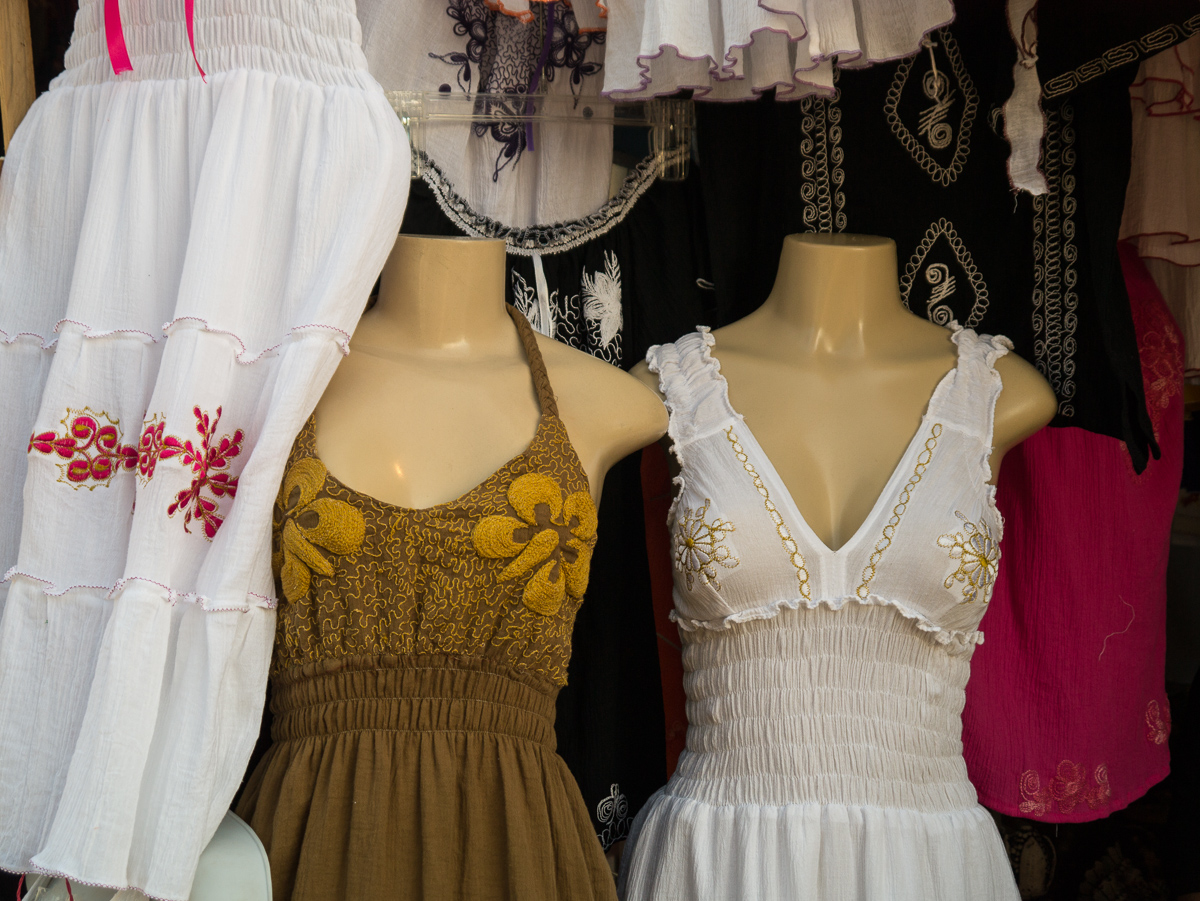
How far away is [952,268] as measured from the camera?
2080 millimetres

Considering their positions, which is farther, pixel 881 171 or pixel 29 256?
pixel 881 171

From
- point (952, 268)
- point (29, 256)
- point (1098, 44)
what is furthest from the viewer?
point (952, 268)

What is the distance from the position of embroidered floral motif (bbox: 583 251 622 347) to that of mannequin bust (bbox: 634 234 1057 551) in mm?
188

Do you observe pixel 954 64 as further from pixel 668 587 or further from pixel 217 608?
pixel 217 608

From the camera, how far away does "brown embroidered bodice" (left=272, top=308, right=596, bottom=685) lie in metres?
1.46

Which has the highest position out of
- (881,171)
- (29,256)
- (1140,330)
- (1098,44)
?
(1098,44)

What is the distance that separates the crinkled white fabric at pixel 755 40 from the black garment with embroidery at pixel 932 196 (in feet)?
0.99

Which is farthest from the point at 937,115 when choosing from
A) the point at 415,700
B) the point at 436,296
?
the point at 415,700

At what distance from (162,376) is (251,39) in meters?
0.49

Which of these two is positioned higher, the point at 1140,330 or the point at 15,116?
the point at 15,116

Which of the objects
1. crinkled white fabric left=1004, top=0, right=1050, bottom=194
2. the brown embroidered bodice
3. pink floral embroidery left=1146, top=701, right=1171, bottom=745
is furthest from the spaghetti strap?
pink floral embroidery left=1146, top=701, right=1171, bottom=745

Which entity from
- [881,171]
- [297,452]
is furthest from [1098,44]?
[297,452]

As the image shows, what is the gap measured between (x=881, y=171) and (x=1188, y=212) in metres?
0.51

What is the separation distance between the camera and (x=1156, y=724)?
6.77ft
